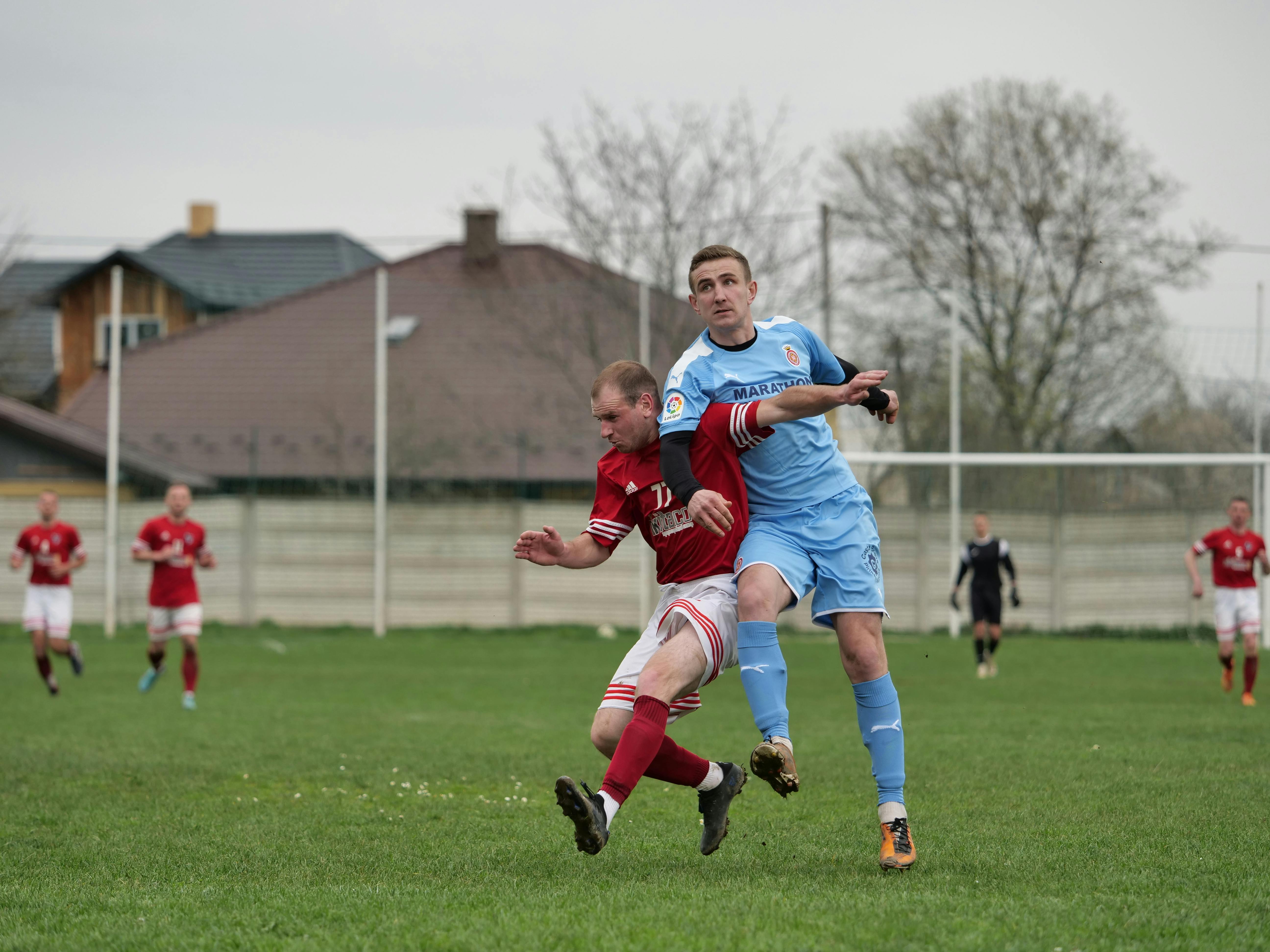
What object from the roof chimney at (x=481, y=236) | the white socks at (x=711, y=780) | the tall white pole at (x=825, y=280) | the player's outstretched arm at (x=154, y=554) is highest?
the roof chimney at (x=481, y=236)

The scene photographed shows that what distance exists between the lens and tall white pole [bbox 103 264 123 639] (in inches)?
883

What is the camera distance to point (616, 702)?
5316 mm

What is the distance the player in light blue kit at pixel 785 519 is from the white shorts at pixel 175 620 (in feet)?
32.2

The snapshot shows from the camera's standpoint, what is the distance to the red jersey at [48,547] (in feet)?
51.0

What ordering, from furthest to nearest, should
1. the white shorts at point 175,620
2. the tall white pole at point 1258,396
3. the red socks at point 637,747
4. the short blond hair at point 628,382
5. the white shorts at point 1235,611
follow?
the tall white pole at point 1258,396, the white shorts at point 1235,611, the white shorts at point 175,620, the short blond hair at point 628,382, the red socks at point 637,747

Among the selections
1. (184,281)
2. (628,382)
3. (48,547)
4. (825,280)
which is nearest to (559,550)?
(628,382)

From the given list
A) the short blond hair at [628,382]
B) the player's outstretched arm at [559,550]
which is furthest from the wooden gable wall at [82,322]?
the short blond hair at [628,382]

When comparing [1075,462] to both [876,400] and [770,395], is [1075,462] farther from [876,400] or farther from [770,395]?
[876,400]

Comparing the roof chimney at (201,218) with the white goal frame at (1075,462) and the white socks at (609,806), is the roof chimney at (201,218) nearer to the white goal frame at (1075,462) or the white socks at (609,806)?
the white goal frame at (1075,462)

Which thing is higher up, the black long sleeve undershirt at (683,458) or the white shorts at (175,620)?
the black long sleeve undershirt at (683,458)

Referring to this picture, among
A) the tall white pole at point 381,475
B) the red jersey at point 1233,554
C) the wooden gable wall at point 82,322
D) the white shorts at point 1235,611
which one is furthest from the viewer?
the wooden gable wall at point 82,322

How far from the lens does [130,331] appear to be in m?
33.5

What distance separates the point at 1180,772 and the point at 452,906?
5.25m

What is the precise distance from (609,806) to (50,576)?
41.6 feet
